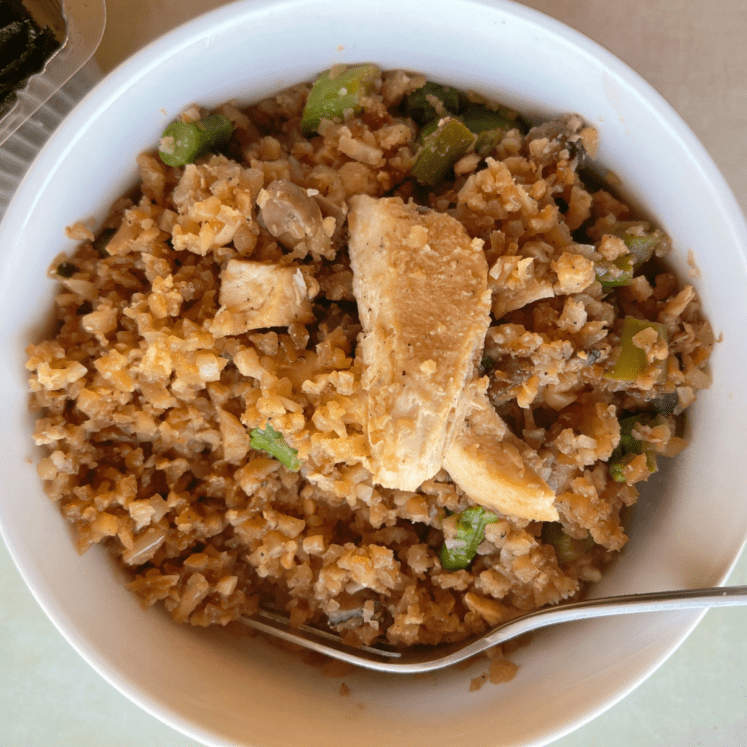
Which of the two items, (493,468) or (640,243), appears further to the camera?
(640,243)

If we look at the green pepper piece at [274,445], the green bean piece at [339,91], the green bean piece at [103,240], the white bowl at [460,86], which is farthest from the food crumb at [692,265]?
the green bean piece at [103,240]

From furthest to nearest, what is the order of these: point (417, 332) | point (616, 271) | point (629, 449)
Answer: point (629, 449)
point (616, 271)
point (417, 332)

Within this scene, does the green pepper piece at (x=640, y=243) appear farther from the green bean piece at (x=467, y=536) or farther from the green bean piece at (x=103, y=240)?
the green bean piece at (x=103, y=240)

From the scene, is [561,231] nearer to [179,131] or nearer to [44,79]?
[179,131]

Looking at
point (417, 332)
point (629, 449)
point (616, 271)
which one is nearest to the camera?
point (417, 332)

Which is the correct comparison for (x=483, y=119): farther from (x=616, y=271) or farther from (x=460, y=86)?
(x=616, y=271)

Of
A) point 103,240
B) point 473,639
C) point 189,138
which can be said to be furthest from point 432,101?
point 473,639

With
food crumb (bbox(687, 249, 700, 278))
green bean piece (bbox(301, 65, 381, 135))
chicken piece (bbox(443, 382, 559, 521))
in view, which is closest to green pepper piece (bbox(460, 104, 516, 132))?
green bean piece (bbox(301, 65, 381, 135))

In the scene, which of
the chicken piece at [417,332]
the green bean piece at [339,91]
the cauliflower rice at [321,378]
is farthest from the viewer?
the green bean piece at [339,91]
